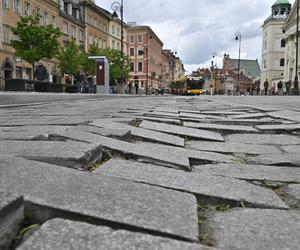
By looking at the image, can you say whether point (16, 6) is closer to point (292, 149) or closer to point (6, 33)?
point (6, 33)

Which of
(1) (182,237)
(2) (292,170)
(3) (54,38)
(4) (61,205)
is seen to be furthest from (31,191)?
(3) (54,38)

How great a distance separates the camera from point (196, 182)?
1.90 metres

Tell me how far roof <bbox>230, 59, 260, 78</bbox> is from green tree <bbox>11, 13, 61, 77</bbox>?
12787cm

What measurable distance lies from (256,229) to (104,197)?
22.9 inches

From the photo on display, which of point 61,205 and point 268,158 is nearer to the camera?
point 61,205

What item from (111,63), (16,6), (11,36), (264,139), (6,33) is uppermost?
(16,6)

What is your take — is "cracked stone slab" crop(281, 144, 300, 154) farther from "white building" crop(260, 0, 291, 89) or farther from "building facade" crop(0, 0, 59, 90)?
"white building" crop(260, 0, 291, 89)

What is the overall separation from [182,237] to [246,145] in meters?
2.45

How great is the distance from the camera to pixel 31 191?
137 cm

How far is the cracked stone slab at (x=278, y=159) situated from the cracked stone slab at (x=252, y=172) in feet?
0.50

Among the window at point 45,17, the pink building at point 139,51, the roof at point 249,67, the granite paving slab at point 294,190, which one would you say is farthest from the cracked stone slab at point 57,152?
the roof at point 249,67

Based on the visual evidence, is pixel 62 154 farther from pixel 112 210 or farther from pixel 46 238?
pixel 46 238

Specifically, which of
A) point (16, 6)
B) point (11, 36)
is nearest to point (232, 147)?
point (11, 36)

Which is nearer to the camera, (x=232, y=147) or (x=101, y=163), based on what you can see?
(x=101, y=163)
